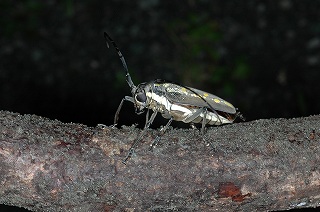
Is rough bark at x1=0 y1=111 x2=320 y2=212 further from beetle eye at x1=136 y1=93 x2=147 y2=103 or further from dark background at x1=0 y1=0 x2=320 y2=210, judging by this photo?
dark background at x1=0 y1=0 x2=320 y2=210

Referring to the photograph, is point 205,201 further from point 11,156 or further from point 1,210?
point 1,210

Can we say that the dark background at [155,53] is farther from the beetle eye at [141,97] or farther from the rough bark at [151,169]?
the rough bark at [151,169]

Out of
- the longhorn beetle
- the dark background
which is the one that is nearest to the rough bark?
the longhorn beetle

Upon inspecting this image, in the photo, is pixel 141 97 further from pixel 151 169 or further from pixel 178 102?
pixel 151 169

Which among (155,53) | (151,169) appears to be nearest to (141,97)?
(151,169)

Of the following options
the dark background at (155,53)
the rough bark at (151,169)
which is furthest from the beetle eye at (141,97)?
the dark background at (155,53)

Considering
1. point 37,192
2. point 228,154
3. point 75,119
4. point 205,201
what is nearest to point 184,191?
point 205,201
